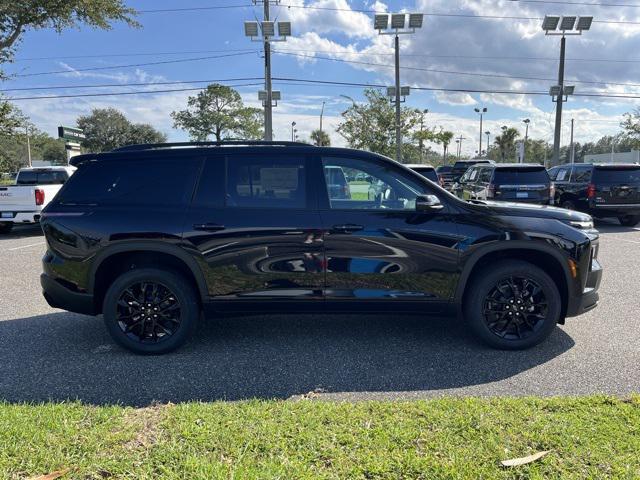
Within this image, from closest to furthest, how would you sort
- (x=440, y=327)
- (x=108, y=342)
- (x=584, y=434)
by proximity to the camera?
(x=584, y=434), (x=108, y=342), (x=440, y=327)

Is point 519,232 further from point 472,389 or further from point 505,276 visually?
point 472,389

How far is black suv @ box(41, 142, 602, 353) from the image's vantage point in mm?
4102

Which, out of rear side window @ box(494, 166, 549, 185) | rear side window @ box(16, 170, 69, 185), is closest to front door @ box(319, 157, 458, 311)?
rear side window @ box(494, 166, 549, 185)

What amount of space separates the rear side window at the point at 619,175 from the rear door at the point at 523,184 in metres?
1.66

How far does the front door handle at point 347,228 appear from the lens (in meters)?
4.07

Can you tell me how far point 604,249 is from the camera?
9492mm

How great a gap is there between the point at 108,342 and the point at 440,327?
337cm

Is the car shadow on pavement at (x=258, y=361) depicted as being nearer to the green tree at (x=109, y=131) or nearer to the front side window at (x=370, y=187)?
the front side window at (x=370, y=187)

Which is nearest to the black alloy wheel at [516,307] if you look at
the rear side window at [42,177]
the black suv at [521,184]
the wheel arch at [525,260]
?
the wheel arch at [525,260]

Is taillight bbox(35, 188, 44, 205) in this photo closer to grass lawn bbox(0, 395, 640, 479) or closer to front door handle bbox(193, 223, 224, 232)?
front door handle bbox(193, 223, 224, 232)

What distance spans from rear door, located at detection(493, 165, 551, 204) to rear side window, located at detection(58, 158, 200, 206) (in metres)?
9.81

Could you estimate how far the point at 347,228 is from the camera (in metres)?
4.07

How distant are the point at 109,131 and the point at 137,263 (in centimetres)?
7449

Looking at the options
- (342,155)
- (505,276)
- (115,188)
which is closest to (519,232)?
(505,276)
